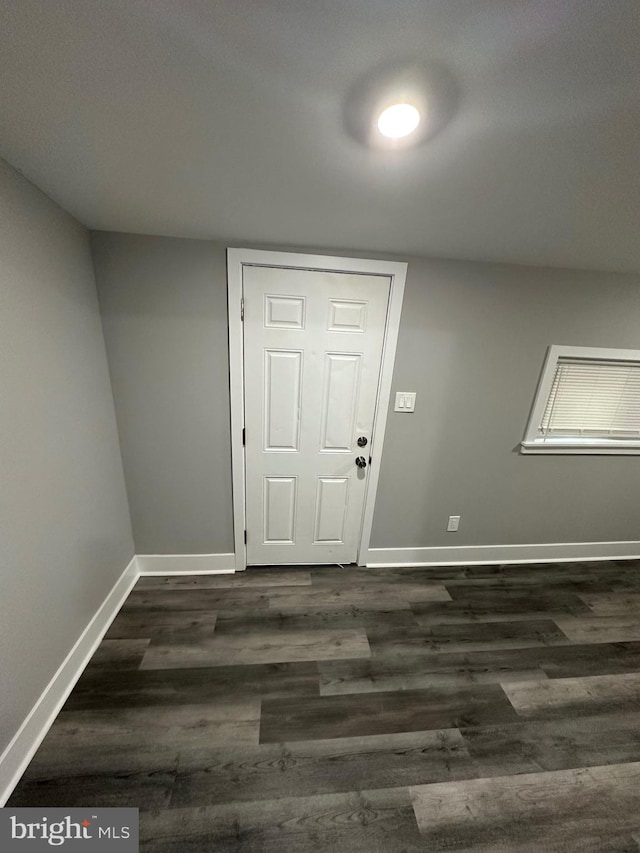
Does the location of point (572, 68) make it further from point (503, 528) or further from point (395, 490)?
point (503, 528)

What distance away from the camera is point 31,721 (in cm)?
Answer: 116

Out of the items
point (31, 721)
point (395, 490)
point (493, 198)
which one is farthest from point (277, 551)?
point (493, 198)

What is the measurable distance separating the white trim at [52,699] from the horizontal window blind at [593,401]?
2.91m

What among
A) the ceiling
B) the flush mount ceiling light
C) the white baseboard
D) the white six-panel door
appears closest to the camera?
the ceiling

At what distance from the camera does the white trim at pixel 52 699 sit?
107cm

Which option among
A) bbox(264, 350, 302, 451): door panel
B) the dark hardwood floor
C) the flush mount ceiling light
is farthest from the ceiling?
the dark hardwood floor

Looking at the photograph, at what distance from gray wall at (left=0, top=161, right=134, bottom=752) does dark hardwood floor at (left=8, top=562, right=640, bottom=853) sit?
1.23 ft

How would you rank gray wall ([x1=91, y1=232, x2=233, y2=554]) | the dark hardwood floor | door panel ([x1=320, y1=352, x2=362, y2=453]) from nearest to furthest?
the dark hardwood floor, gray wall ([x1=91, y1=232, x2=233, y2=554]), door panel ([x1=320, y1=352, x2=362, y2=453])

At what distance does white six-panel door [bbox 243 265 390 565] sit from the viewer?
66.5 inches

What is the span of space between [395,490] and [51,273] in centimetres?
214

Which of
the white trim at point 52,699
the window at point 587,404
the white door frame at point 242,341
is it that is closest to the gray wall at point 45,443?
the white trim at point 52,699

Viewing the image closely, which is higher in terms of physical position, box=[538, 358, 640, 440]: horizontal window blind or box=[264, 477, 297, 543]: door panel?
box=[538, 358, 640, 440]: horizontal window blind

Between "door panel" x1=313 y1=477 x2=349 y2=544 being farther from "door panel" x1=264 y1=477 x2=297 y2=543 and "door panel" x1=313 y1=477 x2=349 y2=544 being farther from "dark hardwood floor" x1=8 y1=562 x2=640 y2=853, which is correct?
"dark hardwood floor" x1=8 y1=562 x2=640 y2=853

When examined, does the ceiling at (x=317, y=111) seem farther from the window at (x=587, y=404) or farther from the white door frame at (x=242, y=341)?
the window at (x=587, y=404)
